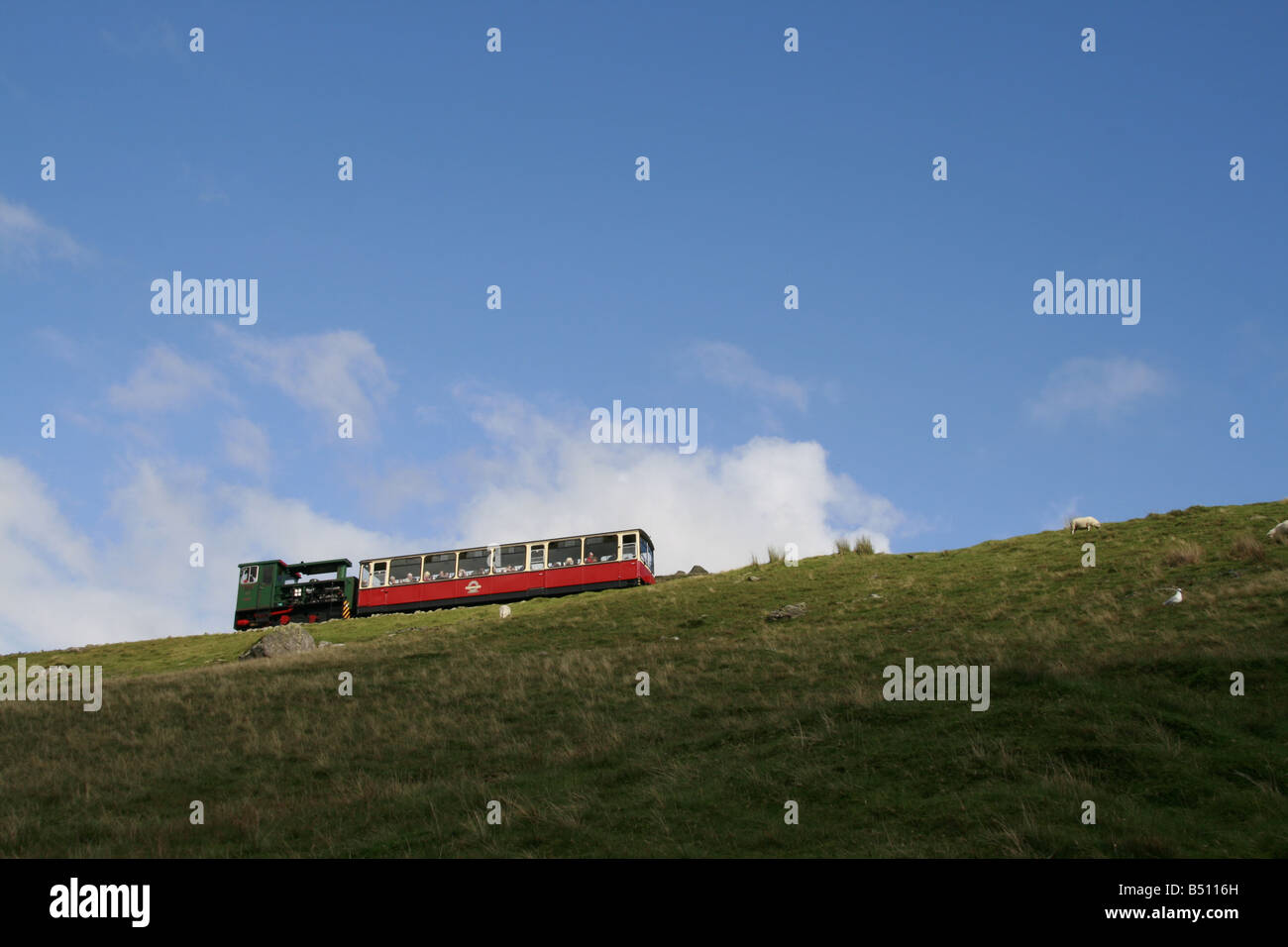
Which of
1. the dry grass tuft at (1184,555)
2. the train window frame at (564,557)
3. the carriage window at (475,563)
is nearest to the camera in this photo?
the dry grass tuft at (1184,555)

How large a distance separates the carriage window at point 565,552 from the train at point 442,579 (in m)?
0.06

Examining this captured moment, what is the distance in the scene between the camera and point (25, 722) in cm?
2184

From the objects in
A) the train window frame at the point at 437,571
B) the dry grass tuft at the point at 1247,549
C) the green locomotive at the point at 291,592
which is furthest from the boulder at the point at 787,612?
the green locomotive at the point at 291,592

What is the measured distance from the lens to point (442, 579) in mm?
51625

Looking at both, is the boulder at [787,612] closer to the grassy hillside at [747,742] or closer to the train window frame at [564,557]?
the grassy hillside at [747,742]

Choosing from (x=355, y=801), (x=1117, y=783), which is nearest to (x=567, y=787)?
(x=355, y=801)

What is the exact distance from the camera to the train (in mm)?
49906

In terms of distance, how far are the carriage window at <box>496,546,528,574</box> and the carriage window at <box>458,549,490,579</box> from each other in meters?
0.86

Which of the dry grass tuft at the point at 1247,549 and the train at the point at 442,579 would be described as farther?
the train at the point at 442,579

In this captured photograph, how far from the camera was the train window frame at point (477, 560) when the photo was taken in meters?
A: 51.2

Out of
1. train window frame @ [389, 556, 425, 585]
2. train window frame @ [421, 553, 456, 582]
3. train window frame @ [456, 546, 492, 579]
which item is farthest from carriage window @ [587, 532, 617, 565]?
train window frame @ [389, 556, 425, 585]
